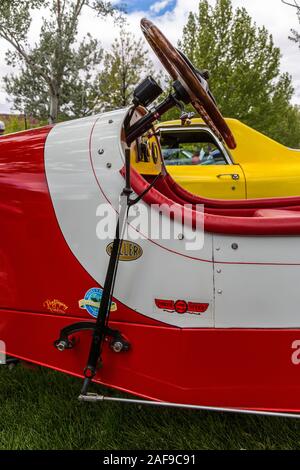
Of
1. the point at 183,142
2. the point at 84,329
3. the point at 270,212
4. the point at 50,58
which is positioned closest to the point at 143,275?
the point at 84,329

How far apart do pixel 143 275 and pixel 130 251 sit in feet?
0.34

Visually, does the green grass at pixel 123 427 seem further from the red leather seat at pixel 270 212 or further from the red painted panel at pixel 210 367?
the red leather seat at pixel 270 212

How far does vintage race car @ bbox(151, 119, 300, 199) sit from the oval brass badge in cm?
238

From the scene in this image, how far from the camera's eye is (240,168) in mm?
4172

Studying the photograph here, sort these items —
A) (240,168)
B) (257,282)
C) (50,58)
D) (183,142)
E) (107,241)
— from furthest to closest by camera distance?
(50,58), (183,142), (240,168), (107,241), (257,282)

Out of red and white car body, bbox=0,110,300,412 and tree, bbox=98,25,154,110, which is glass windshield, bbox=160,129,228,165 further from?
tree, bbox=98,25,154,110

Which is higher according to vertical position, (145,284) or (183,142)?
(183,142)

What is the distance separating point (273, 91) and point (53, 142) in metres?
17.3

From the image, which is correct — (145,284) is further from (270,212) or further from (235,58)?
(235,58)

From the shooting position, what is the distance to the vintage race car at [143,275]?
151 centimetres

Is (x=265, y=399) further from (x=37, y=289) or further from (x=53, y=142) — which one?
(x=53, y=142)

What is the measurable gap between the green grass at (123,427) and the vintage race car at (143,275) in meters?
0.34

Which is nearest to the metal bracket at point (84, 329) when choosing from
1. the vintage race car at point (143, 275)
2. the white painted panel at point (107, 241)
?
the vintage race car at point (143, 275)

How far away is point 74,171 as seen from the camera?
165 cm
